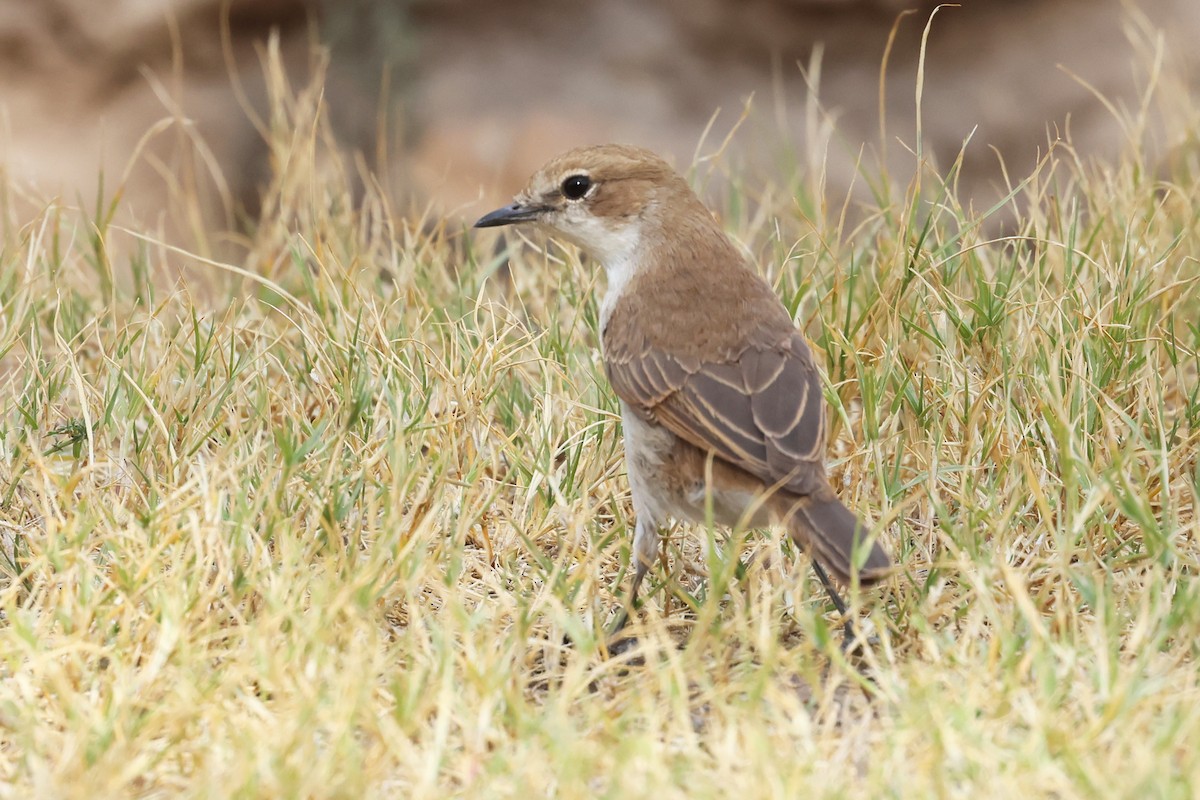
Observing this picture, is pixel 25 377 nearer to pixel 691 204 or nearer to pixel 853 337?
pixel 691 204

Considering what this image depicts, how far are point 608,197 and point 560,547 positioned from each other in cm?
109

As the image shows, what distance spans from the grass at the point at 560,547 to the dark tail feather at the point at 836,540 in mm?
114

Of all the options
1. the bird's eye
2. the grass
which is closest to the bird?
the bird's eye

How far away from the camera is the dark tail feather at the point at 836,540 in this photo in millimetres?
3461

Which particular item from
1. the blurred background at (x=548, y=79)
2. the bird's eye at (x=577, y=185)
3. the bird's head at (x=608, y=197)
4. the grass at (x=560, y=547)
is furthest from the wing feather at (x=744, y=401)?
the blurred background at (x=548, y=79)

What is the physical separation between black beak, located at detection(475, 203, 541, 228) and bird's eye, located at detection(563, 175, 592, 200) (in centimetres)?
11

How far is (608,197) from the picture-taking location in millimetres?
4684

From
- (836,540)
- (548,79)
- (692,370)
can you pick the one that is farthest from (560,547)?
(548,79)

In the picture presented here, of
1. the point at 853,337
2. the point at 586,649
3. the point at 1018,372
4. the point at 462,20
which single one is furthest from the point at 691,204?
the point at 462,20

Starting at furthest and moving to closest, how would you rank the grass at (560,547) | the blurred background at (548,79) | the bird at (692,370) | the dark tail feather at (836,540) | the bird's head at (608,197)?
the blurred background at (548,79)
the bird's head at (608,197)
the bird at (692,370)
the dark tail feather at (836,540)
the grass at (560,547)

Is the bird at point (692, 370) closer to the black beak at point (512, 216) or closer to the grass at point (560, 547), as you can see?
the black beak at point (512, 216)

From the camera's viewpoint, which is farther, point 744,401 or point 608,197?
point 608,197

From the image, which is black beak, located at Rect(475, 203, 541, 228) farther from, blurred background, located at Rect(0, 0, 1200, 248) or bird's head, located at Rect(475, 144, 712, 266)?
blurred background, located at Rect(0, 0, 1200, 248)

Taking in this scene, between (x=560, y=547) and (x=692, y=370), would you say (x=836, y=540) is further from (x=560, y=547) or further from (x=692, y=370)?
(x=560, y=547)
